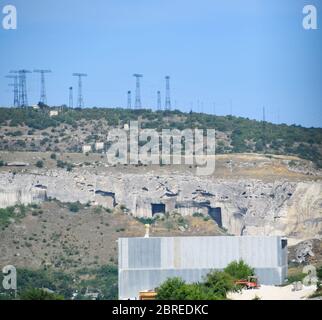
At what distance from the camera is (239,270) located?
77.2 meters

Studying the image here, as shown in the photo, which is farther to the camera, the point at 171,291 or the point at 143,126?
the point at 143,126

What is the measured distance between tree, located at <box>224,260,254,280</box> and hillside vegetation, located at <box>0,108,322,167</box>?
61.9 meters

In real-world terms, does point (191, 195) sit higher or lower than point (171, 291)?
lower

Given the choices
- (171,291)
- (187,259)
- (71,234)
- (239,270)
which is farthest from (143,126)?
(171,291)

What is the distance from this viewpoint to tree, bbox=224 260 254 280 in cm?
7550

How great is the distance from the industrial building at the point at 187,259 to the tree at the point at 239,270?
161 inches

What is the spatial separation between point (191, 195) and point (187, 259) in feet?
174

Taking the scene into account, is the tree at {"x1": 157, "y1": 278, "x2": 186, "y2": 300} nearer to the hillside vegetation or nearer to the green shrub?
the green shrub
